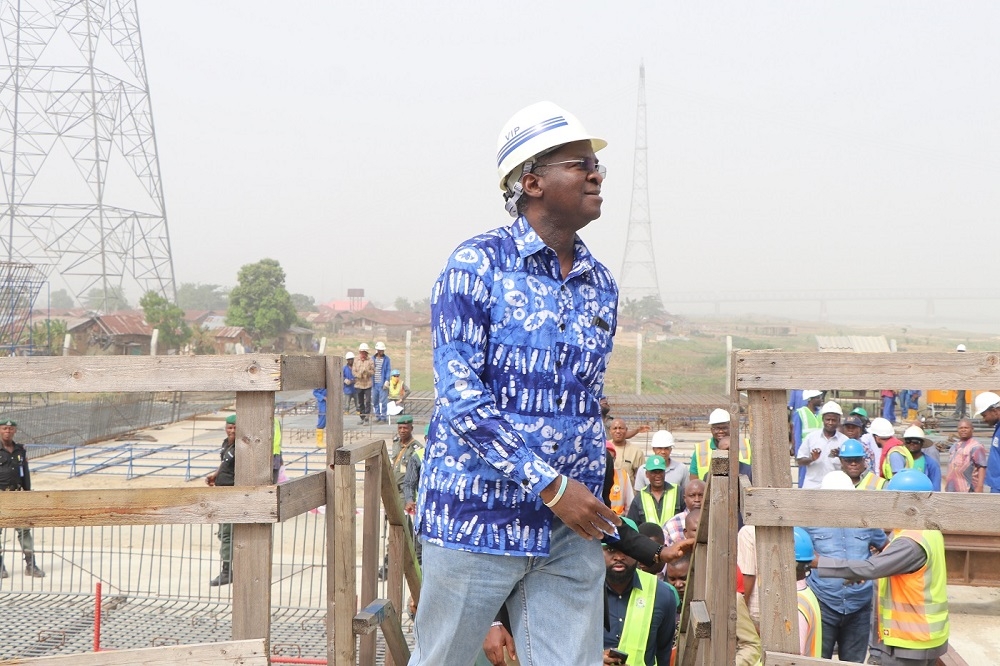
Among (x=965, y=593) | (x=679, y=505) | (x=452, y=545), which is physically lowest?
(x=965, y=593)

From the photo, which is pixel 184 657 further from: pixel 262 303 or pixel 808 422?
pixel 262 303

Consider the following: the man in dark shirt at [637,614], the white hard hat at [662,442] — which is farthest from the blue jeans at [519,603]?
the white hard hat at [662,442]

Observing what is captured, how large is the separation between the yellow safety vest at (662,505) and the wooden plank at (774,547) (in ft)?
12.9

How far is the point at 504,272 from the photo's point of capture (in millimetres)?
2320

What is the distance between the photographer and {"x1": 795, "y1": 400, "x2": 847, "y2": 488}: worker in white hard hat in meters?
8.66

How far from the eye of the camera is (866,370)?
2.61 metres

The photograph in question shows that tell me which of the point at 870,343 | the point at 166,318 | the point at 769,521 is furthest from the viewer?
the point at 166,318

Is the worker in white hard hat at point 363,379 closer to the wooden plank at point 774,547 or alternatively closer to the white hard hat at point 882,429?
the white hard hat at point 882,429

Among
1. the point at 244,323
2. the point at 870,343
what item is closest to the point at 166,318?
the point at 244,323

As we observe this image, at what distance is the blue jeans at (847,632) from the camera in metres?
5.33

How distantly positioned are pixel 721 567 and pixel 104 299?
205 ft

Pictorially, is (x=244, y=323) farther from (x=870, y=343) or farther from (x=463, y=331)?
(x=463, y=331)

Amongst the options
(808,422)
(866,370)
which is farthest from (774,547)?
(808,422)

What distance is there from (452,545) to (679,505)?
4989mm
